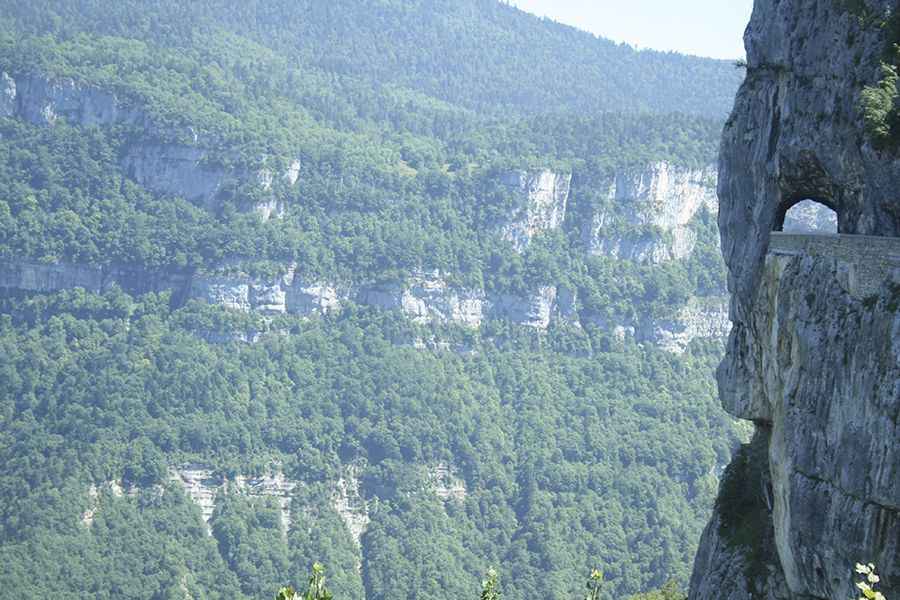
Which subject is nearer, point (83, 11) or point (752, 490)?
point (752, 490)

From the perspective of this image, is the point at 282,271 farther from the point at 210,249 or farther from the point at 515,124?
the point at 515,124

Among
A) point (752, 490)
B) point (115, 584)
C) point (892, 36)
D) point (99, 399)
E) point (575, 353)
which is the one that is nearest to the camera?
point (892, 36)

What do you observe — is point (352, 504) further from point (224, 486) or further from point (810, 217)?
point (810, 217)

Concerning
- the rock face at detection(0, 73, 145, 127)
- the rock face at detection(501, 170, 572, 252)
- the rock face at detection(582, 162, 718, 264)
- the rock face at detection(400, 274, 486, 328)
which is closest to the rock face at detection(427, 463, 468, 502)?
the rock face at detection(400, 274, 486, 328)

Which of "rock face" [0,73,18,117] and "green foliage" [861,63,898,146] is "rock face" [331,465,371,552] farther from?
"green foliage" [861,63,898,146]

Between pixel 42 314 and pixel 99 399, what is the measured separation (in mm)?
12117

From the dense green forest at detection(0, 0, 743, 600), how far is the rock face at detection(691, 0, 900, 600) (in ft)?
253

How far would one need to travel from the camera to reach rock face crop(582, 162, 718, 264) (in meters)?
159

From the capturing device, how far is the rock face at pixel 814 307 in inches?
926

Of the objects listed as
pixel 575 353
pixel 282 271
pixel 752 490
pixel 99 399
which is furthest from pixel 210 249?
pixel 752 490

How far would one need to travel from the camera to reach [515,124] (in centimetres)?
19012

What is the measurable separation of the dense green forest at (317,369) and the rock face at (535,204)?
1.18 metres

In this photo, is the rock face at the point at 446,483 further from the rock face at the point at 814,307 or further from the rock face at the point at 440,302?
the rock face at the point at 814,307

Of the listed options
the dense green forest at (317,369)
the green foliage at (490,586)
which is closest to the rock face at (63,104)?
the dense green forest at (317,369)
